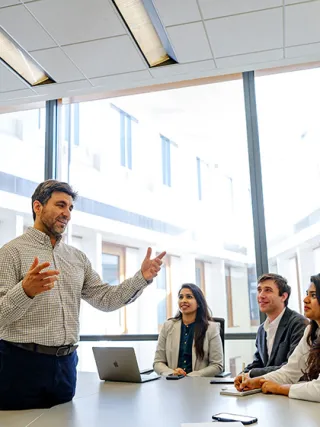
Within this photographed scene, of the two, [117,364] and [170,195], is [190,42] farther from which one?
[117,364]

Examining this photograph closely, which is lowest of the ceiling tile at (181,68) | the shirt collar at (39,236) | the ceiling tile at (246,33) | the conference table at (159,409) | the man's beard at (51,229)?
the conference table at (159,409)

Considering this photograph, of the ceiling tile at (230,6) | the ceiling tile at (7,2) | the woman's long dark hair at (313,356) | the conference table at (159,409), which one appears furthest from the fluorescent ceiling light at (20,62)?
the woman's long dark hair at (313,356)

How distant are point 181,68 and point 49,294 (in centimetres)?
265

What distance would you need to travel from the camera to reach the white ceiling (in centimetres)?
315

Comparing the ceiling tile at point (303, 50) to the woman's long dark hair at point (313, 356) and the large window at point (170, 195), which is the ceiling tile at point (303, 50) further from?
the woman's long dark hair at point (313, 356)

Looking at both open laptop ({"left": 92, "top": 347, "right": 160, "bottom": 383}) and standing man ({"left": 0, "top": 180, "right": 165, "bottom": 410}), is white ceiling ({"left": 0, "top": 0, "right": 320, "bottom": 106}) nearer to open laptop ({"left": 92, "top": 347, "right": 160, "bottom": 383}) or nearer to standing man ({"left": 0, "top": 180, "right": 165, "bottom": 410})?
standing man ({"left": 0, "top": 180, "right": 165, "bottom": 410})

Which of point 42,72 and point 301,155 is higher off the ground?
point 42,72

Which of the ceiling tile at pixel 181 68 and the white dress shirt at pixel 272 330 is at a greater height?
the ceiling tile at pixel 181 68

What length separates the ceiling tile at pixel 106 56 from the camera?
356 centimetres

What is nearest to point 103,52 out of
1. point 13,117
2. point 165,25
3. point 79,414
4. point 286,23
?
point 165,25

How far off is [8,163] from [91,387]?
307 cm

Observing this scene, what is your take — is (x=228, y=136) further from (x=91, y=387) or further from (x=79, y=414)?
(x=79, y=414)

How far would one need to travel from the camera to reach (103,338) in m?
4.47

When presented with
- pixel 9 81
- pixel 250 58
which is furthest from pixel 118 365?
pixel 9 81
